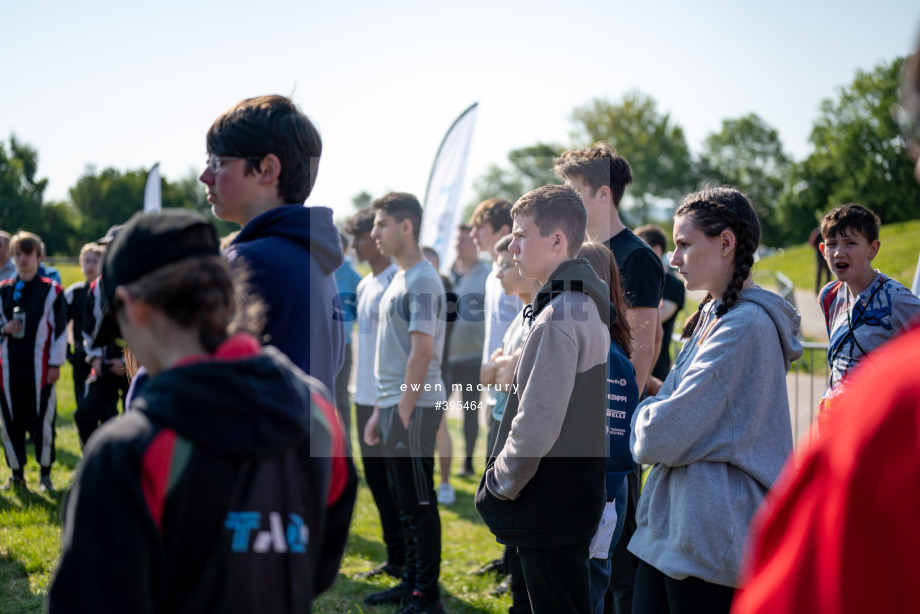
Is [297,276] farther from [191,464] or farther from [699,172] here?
[699,172]

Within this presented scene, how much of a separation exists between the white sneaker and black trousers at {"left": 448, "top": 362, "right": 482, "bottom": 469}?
3.11 feet

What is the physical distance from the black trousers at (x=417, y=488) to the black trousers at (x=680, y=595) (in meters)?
2.08

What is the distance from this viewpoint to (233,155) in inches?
80.5

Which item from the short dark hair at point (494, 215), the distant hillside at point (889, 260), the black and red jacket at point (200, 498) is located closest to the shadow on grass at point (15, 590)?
the black and red jacket at point (200, 498)

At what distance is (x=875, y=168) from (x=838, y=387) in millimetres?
47076

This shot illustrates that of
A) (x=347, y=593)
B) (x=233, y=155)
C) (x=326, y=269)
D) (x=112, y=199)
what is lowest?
(x=347, y=593)

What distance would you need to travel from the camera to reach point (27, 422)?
6562mm

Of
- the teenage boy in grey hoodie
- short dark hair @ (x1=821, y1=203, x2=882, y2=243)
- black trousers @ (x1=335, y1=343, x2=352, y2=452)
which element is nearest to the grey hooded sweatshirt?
the teenage boy in grey hoodie

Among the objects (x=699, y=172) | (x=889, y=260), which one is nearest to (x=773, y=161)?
(x=699, y=172)

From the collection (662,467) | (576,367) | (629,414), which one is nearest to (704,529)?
(662,467)

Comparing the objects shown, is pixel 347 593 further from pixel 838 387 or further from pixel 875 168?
pixel 875 168

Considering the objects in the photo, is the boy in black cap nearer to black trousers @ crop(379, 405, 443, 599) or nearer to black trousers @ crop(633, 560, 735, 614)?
black trousers @ crop(633, 560, 735, 614)

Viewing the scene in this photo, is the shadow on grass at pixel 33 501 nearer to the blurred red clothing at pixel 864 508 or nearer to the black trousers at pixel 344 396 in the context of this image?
the black trousers at pixel 344 396

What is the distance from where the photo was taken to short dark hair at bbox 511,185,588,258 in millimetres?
3096
